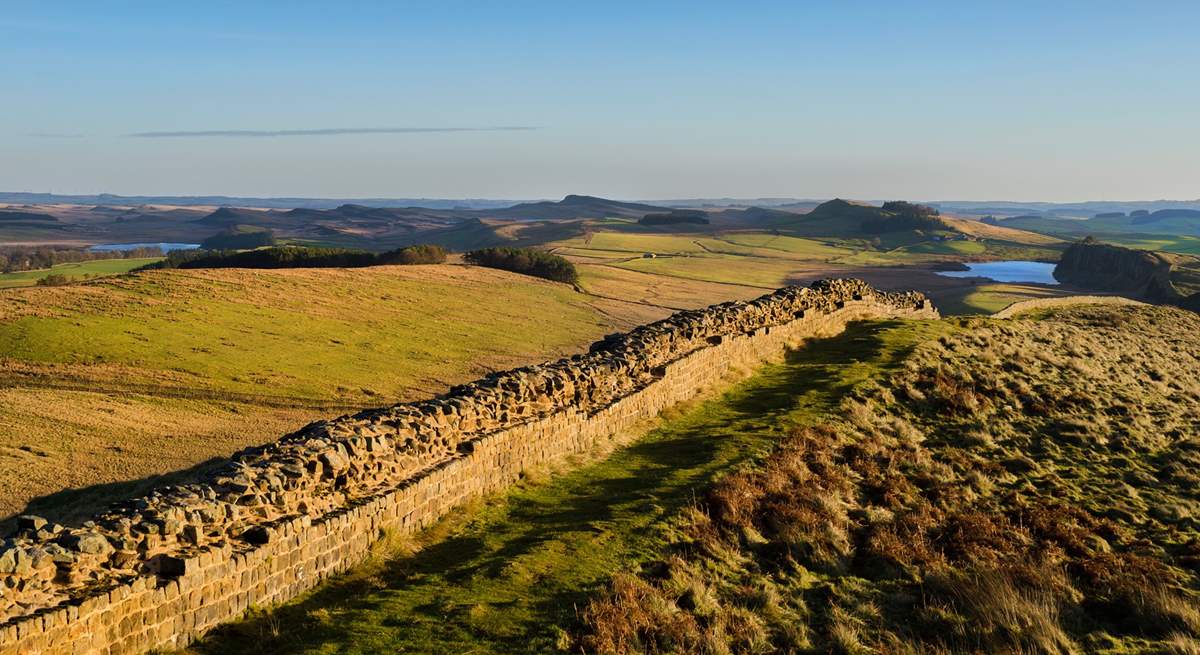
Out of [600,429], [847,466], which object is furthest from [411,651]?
[847,466]

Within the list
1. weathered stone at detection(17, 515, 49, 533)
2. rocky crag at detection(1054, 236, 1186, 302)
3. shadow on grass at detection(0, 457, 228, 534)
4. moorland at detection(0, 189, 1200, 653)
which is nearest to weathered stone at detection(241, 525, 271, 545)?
moorland at detection(0, 189, 1200, 653)

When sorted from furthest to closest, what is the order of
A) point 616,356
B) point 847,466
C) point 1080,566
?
1. point 616,356
2. point 847,466
3. point 1080,566

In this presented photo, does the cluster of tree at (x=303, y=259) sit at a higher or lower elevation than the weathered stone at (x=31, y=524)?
lower

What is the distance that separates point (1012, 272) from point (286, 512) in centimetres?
17044

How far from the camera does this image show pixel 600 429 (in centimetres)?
1770

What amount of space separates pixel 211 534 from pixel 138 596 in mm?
1415

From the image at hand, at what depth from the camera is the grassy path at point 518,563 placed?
939 centimetres

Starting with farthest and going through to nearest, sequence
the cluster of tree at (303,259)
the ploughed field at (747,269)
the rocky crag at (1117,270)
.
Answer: the rocky crag at (1117,270) → the ploughed field at (747,269) → the cluster of tree at (303,259)

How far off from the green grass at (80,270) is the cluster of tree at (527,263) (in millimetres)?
38286

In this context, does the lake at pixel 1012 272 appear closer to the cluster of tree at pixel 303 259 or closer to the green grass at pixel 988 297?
the green grass at pixel 988 297

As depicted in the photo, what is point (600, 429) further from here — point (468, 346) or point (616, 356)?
point (468, 346)

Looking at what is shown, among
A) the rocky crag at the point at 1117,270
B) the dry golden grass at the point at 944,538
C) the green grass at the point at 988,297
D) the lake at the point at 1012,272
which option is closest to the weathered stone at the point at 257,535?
the dry golden grass at the point at 944,538

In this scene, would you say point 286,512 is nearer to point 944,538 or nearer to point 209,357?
point 944,538

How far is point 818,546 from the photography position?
1270cm
